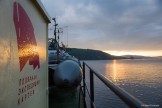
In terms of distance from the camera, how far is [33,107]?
3.01 metres

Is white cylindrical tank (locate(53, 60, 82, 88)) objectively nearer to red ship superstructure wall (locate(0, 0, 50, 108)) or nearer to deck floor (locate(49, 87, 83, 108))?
deck floor (locate(49, 87, 83, 108))

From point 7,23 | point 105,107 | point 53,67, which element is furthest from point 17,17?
point 105,107

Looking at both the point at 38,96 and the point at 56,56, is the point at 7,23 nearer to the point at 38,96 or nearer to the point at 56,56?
the point at 38,96

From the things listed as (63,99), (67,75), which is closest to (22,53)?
(63,99)

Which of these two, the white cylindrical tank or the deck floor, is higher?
the white cylindrical tank

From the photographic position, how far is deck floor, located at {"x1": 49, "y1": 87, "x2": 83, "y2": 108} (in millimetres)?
7454

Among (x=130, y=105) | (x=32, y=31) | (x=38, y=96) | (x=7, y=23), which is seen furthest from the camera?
(x=38, y=96)

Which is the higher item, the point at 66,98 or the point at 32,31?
the point at 32,31

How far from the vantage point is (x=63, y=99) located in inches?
332

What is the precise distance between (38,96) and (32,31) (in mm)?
903

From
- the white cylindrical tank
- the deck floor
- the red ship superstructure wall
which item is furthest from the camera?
the white cylindrical tank

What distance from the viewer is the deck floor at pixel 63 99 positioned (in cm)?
745

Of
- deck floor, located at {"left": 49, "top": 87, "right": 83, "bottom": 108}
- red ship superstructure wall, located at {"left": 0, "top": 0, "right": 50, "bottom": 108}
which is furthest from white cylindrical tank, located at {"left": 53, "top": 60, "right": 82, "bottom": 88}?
red ship superstructure wall, located at {"left": 0, "top": 0, "right": 50, "bottom": 108}

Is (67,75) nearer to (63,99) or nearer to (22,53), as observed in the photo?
(63,99)
